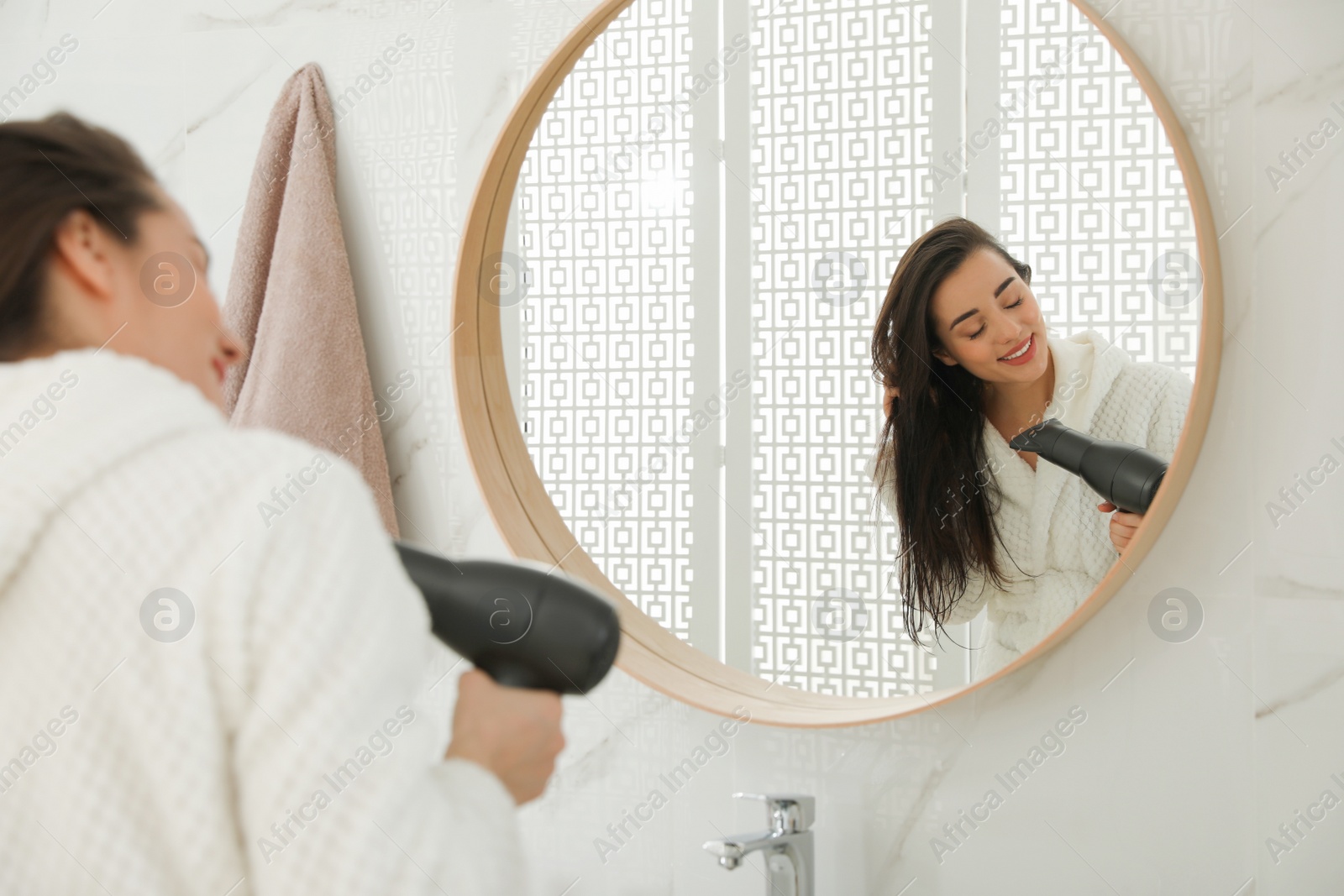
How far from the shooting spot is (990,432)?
0.74 meters

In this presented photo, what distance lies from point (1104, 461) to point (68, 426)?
61 cm

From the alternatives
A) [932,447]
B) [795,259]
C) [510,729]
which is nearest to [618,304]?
[795,259]

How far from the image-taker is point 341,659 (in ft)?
1.44

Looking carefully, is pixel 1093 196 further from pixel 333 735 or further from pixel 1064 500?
pixel 333 735

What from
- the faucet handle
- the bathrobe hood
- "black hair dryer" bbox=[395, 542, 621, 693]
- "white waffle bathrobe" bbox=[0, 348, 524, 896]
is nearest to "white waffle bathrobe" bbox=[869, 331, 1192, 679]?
the faucet handle

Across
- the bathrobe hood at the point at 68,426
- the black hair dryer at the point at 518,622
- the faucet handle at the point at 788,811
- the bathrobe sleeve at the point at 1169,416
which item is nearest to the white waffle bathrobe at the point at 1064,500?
the bathrobe sleeve at the point at 1169,416

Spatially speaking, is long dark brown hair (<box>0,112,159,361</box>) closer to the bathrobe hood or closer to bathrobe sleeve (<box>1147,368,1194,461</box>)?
the bathrobe hood

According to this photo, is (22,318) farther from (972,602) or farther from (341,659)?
(972,602)

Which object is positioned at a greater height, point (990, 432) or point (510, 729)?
point (990, 432)

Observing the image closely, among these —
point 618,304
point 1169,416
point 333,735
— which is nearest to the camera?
point 333,735

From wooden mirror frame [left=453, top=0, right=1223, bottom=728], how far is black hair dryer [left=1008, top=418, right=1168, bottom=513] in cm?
3

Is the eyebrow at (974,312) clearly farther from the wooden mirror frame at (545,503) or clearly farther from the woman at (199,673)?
the woman at (199,673)

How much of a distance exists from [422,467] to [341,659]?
1.55 ft

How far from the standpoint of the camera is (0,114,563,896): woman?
44cm
